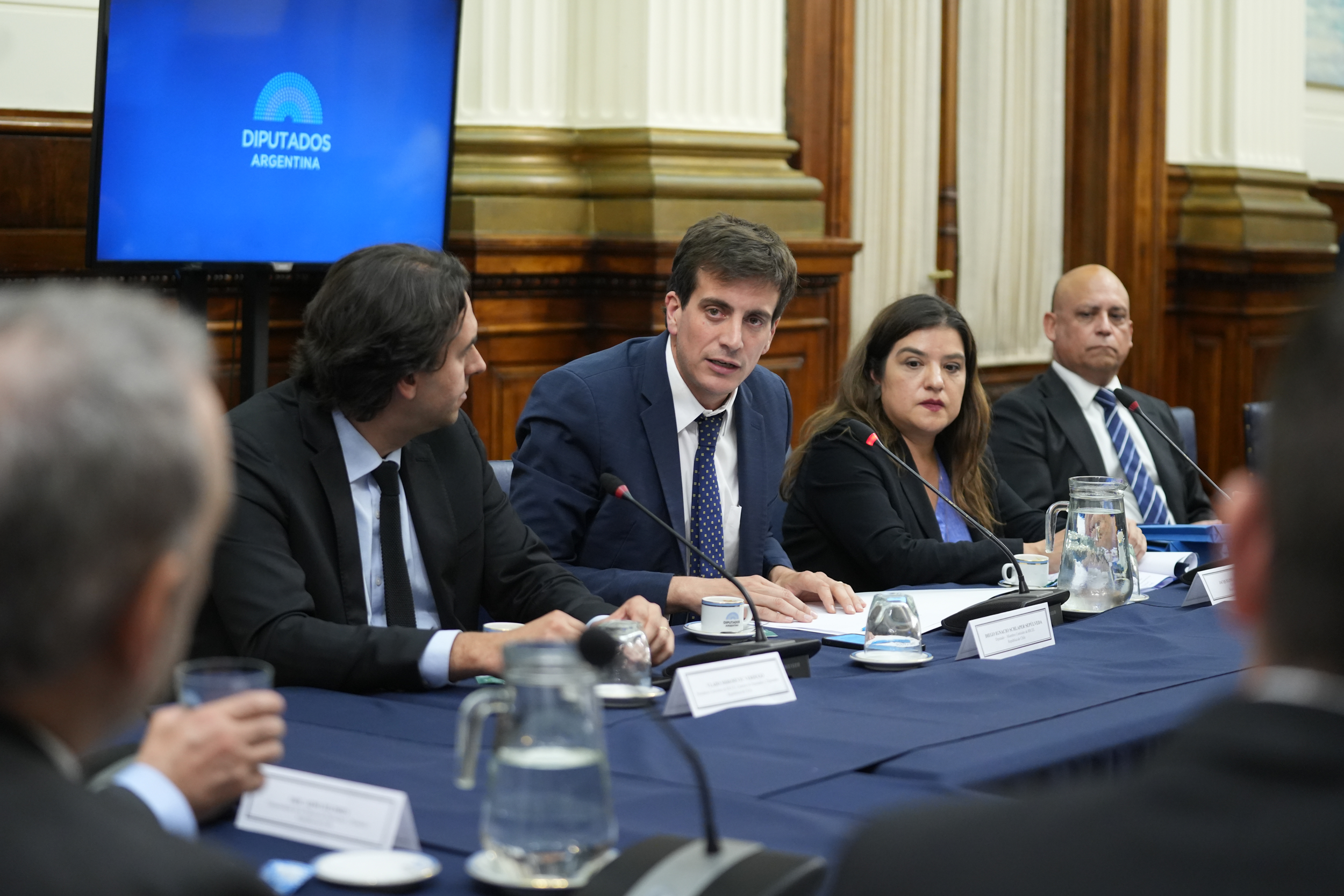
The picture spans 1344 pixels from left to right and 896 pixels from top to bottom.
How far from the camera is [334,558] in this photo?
7.85 ft

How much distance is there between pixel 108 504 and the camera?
847 millimetres

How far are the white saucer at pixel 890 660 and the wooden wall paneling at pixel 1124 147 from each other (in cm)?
495

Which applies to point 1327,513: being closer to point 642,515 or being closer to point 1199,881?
point 1199,881

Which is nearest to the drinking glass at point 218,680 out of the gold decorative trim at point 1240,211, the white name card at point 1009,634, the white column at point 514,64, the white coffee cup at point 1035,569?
the white name card at point 1009,634

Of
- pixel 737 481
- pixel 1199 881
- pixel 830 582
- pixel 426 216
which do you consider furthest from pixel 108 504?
pixel 426 216

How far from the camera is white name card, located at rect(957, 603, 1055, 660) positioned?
236 cm

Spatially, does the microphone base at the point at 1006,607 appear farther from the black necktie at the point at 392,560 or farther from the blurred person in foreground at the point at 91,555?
the blurred person in foreground at the point at 91,555

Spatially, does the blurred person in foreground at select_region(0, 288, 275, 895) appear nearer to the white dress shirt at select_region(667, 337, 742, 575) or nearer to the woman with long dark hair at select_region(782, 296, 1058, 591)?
the white dress shirt at select_region(667, 337, 742, 575)

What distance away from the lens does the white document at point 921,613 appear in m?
2.60

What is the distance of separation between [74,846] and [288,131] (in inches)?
120

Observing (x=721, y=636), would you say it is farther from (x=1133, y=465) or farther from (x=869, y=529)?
(x=1133, y=465)

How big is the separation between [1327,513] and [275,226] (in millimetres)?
3198

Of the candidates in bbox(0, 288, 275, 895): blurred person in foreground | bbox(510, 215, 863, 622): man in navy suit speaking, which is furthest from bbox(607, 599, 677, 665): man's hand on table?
bbox(0, 288, 275, 895): blurred person in foreground

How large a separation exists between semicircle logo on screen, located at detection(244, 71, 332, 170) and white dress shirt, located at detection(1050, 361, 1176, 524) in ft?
7.34
